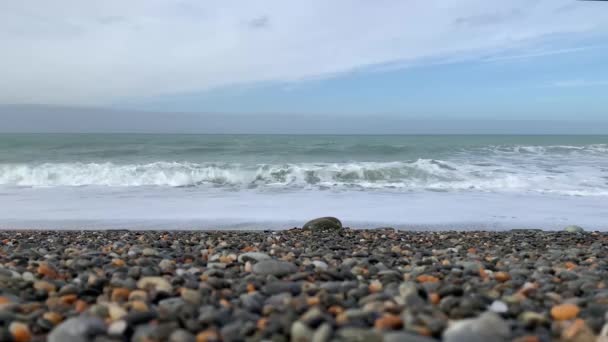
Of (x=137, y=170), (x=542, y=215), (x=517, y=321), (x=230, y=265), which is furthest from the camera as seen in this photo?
(x=137, y=170)

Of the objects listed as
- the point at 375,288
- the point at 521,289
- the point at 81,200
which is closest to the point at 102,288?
the point at 375,288

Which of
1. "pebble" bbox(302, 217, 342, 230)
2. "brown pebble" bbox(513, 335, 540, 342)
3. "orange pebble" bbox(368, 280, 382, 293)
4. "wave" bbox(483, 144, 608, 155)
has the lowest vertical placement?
"pebble" bbox(302, 217, 342, 230)

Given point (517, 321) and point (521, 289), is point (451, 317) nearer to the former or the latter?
point (517, 321)

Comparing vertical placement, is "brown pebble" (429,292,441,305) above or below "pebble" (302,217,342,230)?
above

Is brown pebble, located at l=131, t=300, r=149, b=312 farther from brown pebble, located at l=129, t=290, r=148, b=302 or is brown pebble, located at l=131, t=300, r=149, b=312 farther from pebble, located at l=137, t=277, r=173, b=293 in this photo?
pebble, located at l=137, t=277, r=173, b=293

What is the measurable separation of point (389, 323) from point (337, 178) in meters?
13.7

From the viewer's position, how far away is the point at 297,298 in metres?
2.23

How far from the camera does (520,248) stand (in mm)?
4805

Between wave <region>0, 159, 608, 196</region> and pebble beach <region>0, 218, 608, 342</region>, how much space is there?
9475 millimetres

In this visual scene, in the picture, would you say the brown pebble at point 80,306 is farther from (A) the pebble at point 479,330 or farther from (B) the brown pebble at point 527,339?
(B) the brown pebble at point 527,339

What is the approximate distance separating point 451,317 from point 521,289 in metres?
0.73

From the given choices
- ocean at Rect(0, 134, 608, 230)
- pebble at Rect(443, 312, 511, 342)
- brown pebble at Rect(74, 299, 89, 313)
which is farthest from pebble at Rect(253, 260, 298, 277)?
ocean at Rect(0, 134, 608, 230)

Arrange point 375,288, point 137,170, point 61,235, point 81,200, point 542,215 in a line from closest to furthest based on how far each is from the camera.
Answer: point 375,288, point 61,235, point 542,215, point 81,200, point 137,170

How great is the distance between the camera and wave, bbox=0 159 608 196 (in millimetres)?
12992
